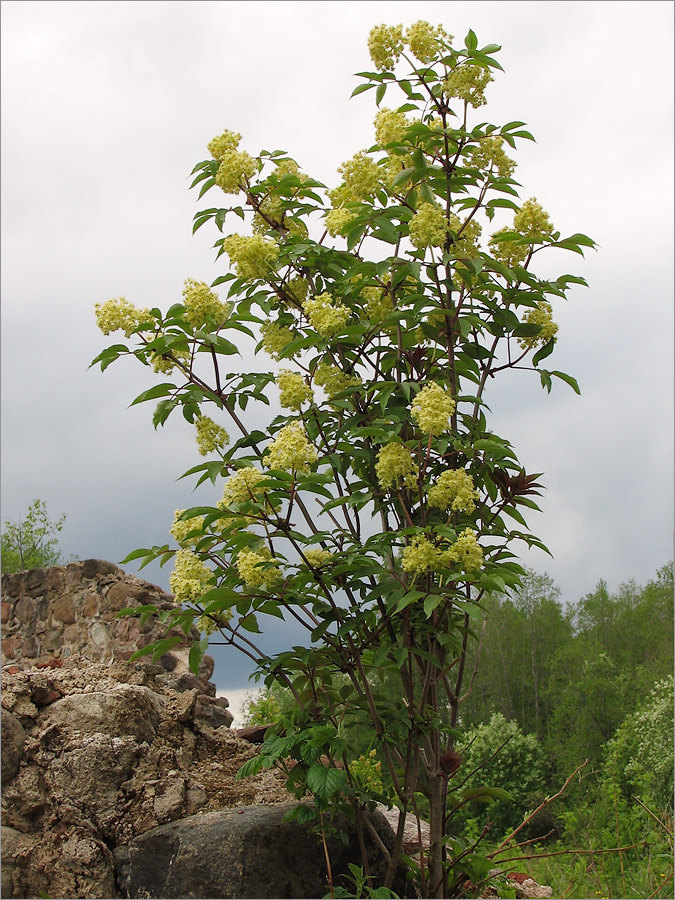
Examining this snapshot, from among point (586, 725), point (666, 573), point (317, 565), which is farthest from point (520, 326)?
point (666, 573)

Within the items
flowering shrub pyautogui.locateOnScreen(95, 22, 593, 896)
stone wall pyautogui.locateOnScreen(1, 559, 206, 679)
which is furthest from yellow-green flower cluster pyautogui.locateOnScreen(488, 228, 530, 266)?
stone wall pyautogui.locateOnScreen(1, 559, 206, 679)

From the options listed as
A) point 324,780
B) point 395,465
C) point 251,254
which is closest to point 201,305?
point 251,254

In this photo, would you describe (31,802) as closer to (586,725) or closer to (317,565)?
(317,565)

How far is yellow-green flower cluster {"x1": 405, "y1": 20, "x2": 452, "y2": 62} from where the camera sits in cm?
353

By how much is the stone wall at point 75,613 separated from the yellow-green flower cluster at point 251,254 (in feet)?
14.2

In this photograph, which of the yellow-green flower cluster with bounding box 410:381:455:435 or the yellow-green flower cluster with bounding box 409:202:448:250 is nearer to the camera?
the yellow-green flower cluster with bounding box 410:381:455:435

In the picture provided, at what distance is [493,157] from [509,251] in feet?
1.39

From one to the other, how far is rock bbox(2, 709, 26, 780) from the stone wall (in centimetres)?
285

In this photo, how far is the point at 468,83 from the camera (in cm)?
348

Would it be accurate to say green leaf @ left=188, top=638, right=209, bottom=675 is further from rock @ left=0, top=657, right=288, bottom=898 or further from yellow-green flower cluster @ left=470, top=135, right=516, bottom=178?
yellow-green flower cluster @ left=470, top=135, right=516, bottom=178

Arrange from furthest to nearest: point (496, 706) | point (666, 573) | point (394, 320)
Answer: point (666, 573)
point (496, 706)
point (394, 320)

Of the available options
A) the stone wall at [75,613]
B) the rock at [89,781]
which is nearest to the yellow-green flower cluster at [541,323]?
the rock at [89,781]

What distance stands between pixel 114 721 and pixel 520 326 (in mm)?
2723

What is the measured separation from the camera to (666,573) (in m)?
23.1
